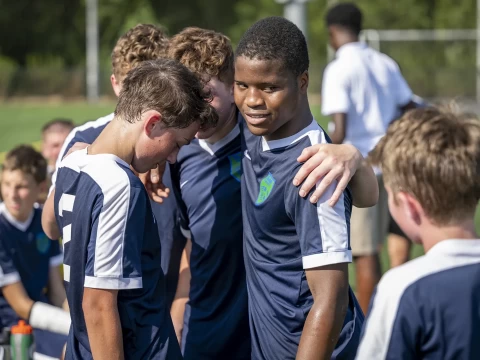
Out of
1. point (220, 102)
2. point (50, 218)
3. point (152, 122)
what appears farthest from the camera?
point (220, 102)

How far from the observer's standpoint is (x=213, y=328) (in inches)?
135

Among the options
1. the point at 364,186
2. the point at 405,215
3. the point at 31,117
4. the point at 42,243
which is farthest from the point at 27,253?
the point at 31,117

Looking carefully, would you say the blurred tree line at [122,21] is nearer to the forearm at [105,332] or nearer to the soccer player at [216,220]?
the soccer player at [216,220]

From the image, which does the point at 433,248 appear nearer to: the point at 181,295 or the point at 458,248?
the point at 458,248

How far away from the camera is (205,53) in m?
3.28

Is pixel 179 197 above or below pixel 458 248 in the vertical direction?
above

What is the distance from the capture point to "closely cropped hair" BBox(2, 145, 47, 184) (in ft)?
17.8

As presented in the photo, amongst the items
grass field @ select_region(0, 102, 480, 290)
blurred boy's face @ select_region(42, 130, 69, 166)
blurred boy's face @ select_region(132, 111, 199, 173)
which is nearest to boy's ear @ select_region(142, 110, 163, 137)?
blurred boy's face @ select_region(132, 111, 199, 173)

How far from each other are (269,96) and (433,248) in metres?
0.94

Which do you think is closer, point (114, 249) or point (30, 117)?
point (114, 249)

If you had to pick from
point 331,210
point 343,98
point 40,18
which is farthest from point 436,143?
point 40,18

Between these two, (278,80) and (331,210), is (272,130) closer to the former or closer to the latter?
(278,80)

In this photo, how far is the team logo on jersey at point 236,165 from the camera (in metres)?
3.41

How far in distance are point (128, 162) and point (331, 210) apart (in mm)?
680
